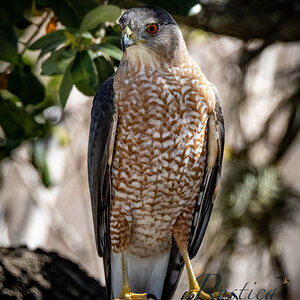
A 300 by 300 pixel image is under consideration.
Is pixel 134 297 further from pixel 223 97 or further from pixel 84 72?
pixel 223 97

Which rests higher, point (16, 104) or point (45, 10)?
point (45, 10)

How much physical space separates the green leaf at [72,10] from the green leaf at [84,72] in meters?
0.18

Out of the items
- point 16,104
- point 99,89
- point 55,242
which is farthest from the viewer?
point 55,242

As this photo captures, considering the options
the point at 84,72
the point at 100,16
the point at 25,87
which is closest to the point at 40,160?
the point at 25,87

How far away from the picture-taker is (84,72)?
207 centimetres

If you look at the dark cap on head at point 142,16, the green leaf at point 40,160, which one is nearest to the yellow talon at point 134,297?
the dark cap on head at point 142,16

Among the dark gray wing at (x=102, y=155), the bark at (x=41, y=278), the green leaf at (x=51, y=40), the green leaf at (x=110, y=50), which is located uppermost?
the green leaf at (x=51, y=40)

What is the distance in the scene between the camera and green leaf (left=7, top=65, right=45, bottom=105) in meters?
2.25

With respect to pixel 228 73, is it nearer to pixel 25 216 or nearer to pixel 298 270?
pixel 25 216

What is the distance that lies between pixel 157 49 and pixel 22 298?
1.22 meters

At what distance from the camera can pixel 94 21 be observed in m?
2.04

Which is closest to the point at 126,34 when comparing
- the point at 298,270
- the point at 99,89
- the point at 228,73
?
the point at 99,89

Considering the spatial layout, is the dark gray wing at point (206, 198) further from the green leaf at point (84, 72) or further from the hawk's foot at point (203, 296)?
the green leaf at point (84, 72)

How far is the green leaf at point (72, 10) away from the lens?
2.21 metres
